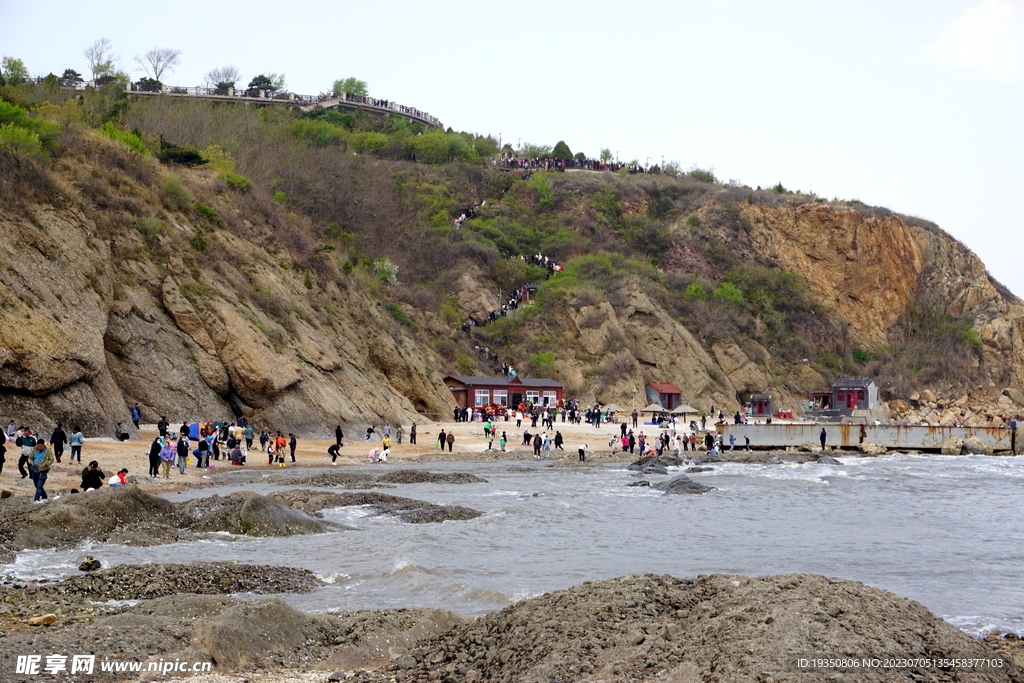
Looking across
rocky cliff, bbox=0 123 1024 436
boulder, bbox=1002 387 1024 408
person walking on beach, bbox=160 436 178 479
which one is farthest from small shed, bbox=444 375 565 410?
boulder, bbox=1002 387 1024 408

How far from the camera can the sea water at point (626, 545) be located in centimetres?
1430

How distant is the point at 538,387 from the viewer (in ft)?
205

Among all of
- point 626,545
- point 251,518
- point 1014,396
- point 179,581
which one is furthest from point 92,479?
point 1014,396

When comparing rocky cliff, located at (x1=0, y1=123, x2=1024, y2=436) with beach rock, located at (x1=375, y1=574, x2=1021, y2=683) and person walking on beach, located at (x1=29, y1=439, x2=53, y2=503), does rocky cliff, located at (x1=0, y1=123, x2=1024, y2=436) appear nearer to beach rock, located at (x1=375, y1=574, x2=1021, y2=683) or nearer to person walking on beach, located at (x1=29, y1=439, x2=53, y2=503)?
person walking on beach, located at (x1=29, y1=439, x2=53, y2=503)

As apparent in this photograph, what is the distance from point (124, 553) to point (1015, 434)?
50.8 metres

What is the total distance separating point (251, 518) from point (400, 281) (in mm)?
59858

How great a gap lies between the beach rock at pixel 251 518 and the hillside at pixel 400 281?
13.5 m

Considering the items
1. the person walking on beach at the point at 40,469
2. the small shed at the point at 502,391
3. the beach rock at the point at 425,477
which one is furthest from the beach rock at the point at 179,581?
the small shed at the point at 502,391

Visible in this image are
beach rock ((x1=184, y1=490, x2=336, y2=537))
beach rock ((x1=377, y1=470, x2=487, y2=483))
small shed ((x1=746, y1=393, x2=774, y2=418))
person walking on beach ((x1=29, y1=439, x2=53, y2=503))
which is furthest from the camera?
small shed ((x1=746, y1=393, x2=774, y2=418))

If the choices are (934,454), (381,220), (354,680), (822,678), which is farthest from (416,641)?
(381,220)

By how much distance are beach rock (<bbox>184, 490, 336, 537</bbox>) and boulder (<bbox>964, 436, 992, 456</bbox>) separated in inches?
1681

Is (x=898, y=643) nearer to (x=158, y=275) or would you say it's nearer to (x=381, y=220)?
(x=158, y=275)

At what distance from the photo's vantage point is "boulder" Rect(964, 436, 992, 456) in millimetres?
50106

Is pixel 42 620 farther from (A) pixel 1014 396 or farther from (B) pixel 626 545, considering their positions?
(A) pixel 1014 396
